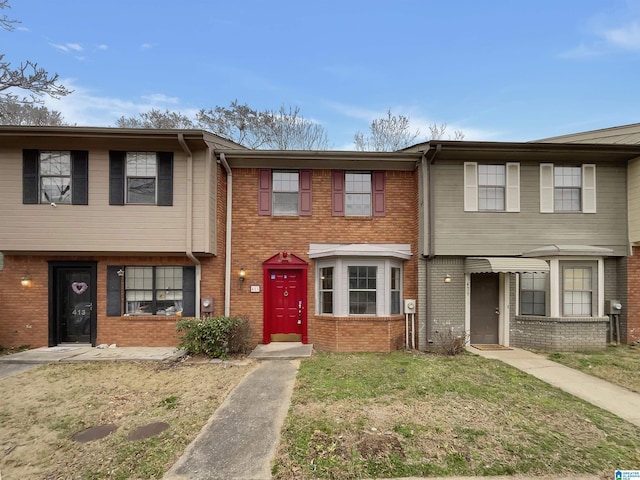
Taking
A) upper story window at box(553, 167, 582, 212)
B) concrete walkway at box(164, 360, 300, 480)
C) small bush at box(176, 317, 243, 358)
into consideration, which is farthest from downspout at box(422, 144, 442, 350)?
small bush at box(176, 317, 243, 358)

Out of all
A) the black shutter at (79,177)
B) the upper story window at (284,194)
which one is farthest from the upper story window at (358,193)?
the black shutter at (79,177)

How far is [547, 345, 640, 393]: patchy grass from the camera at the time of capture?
616 cm

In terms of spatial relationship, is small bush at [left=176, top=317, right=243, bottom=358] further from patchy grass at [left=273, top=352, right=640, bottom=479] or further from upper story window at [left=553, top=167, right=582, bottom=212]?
upper story window at [left=553, top=167, right=582, bottom=212]

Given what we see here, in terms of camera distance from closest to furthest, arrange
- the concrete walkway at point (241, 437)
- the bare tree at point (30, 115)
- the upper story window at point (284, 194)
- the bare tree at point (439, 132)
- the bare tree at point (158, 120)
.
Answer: the concrete walkway at point (241, 437)
the upper story window at point (284, 194)
the bare tree at point (30, 115)
the bare tree at point (439, 132)
the bare tree at point (158, 120)

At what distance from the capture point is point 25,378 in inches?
245

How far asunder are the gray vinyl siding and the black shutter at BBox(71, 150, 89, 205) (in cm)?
955

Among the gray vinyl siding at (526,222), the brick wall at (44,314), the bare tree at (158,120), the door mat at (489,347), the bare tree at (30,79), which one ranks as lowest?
the door mat at (489,347)

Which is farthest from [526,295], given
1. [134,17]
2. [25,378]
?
[134,17]

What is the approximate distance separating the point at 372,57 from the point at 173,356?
20.6m

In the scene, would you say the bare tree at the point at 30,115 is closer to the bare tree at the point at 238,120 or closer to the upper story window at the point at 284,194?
the bare tree at the point at 238,120

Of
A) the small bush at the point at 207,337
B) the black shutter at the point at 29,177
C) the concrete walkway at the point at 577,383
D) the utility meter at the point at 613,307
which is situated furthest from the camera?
the utility meter at the point at 613,307

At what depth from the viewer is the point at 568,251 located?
826cm

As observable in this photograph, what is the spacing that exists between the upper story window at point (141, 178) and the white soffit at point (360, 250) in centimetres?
466

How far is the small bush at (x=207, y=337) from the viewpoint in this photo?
750cm
